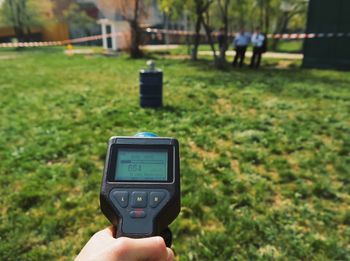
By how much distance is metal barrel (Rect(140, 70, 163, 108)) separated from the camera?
7449 millimetres

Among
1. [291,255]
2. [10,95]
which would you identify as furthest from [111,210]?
[10,95]

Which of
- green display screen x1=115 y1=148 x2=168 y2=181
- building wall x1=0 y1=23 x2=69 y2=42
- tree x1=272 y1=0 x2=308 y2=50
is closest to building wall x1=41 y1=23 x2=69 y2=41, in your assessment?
building wall x1=0 y1=23 x2=69 y2=42

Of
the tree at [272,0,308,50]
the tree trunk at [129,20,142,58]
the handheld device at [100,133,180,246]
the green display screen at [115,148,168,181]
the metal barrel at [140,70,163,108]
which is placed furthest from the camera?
the tree at [272,0,308,50]

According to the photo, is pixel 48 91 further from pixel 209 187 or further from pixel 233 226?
pixel 233 226

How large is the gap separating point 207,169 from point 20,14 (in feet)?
143

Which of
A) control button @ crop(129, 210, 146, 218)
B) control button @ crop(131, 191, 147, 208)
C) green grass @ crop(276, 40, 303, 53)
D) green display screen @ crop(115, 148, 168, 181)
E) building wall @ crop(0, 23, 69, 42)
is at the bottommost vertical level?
green grass @ crop(276, 40, 303, 53)

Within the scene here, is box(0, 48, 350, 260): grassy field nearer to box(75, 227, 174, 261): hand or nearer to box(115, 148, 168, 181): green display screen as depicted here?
box(115, 148, 168, 181): green display screen

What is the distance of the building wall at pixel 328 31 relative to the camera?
14766 millimetres

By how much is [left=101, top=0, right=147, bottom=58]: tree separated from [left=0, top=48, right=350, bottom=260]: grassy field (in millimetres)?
12843

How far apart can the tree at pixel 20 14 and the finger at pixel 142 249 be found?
4585cm

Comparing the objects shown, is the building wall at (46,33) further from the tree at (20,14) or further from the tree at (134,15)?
the tree at (134,15)

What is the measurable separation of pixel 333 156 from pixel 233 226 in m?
2.61

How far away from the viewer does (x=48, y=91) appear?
10078 millimetres

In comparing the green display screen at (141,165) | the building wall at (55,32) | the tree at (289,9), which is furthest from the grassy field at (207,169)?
the building wall at (55,32)
